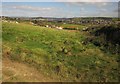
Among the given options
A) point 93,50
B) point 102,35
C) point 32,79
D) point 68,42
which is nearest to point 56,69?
point 32,79

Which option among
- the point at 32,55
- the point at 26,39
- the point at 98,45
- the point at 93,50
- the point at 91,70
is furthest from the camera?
the point at 26,39

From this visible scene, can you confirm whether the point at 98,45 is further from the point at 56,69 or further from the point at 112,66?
the point at 56,69

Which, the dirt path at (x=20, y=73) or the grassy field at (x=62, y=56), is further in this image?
the grassy field at (x=62, y=56)

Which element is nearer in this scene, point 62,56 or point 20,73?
point 20,73

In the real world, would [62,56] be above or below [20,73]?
above

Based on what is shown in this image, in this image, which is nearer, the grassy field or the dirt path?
the dirt path
